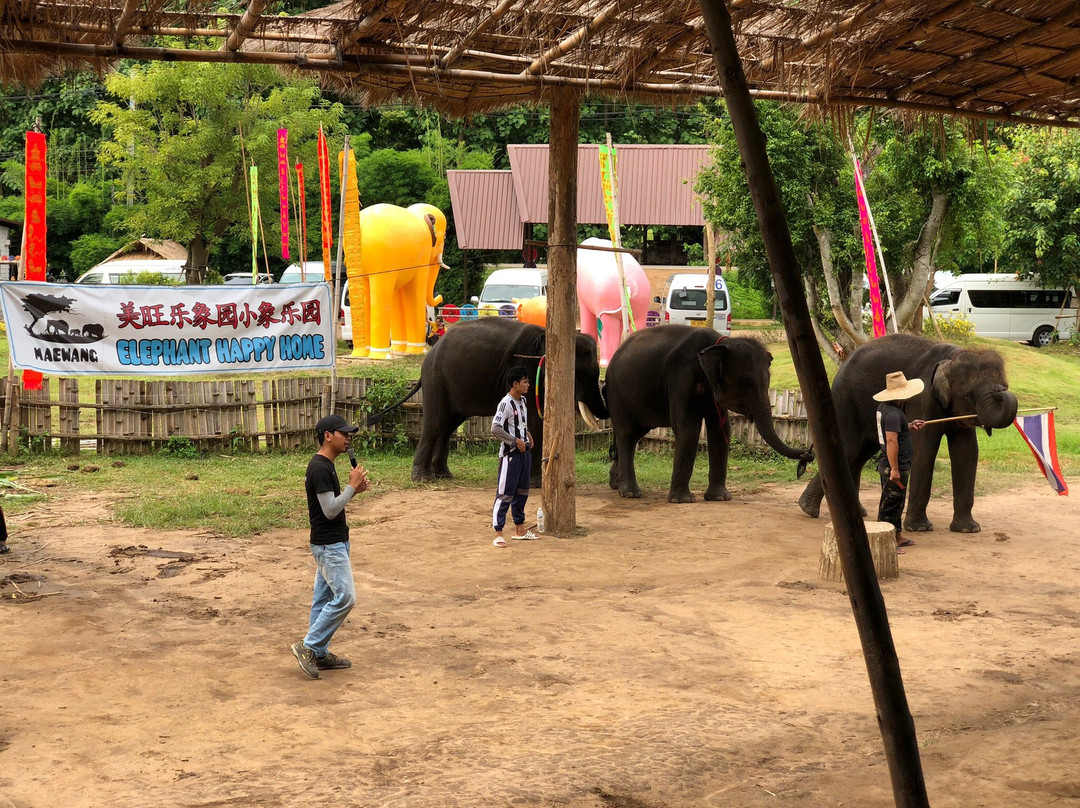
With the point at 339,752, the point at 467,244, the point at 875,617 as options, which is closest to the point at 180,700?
the point at 339,752

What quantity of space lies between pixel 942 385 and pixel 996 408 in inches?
19.4

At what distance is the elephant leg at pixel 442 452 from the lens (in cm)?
1277

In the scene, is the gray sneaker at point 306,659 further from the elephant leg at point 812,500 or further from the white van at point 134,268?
the white van at point 134,268

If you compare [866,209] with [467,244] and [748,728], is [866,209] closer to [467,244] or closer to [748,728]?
[748,728]

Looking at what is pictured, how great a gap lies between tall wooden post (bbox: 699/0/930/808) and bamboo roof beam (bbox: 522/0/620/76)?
380 cm

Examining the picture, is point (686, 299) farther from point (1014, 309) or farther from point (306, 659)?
point (306, 659)

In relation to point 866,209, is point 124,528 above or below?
below

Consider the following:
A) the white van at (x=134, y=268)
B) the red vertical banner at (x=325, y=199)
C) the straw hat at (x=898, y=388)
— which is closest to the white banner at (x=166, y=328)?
the red vertical banner at (x=325, y=199)

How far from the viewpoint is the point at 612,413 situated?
12477 mm

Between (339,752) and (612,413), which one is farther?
(612,413)

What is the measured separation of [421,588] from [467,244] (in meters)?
24.1

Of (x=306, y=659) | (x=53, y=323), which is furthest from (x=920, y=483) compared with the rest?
(x=53, y=323)

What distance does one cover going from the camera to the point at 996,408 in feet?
31.3

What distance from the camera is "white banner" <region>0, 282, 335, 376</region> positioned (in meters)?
12.6
